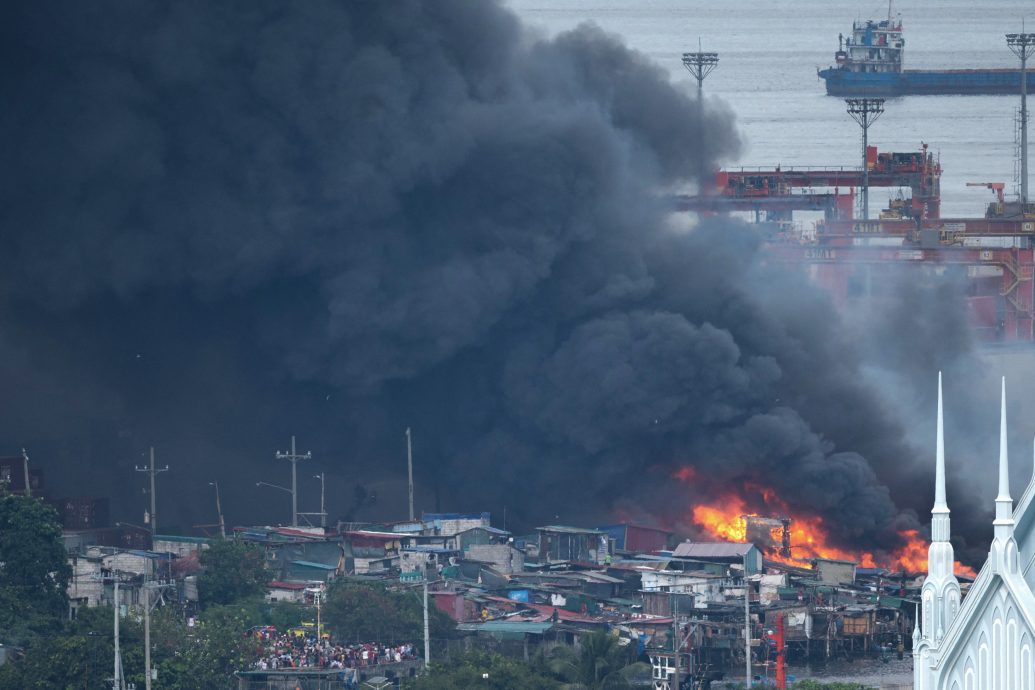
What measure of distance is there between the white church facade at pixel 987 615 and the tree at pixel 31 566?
989 inches

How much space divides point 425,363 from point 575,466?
4.31 metres

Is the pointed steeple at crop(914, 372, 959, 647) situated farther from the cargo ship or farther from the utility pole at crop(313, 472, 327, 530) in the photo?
the cargo ship

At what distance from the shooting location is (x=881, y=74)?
9819 cm

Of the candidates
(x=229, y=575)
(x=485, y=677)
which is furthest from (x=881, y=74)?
(x=485, y=677)

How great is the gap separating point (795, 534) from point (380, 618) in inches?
513

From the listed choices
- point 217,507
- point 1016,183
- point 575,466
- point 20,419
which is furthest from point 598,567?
point 1016,183

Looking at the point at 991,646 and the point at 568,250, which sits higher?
the point at 568,250

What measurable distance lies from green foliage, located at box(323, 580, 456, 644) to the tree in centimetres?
420

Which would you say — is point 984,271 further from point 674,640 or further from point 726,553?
point 674,640

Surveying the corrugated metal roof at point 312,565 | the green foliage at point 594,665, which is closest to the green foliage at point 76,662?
the green foliage at point 594,665

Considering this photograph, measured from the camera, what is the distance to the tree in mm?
41781

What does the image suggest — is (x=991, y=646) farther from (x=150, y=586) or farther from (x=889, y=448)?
(x=889, y=448)

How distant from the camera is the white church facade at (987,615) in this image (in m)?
17.2

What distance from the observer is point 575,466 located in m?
54.2
